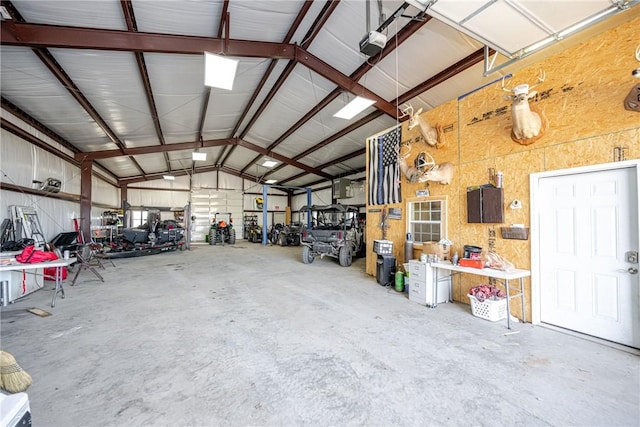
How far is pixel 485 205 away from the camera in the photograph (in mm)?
3932

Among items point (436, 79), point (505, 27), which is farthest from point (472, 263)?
point (436, 79)

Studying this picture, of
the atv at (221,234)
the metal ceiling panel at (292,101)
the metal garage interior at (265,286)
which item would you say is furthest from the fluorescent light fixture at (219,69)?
the atv at (221,234)

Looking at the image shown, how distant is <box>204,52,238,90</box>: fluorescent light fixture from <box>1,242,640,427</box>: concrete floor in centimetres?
438

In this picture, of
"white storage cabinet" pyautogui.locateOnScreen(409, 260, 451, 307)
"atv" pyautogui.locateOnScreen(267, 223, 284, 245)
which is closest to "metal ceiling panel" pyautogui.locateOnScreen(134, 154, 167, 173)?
"atv" pyautogui.locateOnScreen(267, 223, 284, 245)

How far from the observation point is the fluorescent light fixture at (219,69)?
4855 mm

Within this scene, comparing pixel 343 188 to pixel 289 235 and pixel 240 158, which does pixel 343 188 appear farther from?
pixel 240 158

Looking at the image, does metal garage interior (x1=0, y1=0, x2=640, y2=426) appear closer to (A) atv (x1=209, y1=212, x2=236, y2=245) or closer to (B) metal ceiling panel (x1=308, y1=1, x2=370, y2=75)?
(B) metal ceiling panel (x1=308, y1=1, x2=370, y2=75)

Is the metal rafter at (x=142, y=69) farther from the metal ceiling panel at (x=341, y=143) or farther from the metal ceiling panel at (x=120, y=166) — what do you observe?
the metal ceiling panel at (x=341, y=143)

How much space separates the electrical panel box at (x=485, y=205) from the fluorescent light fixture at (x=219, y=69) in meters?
4.87

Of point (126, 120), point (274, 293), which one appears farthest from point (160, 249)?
point (274, 293)

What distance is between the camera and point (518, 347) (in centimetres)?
285

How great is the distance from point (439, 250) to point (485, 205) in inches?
39.2

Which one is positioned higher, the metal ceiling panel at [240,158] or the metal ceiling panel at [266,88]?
the metal ceiling panel at [266,88]

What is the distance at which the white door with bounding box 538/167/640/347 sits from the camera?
2.79 metres
